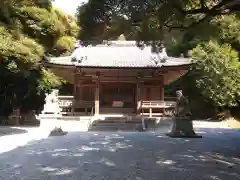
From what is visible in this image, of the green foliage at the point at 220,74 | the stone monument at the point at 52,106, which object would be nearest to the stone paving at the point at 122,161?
the stone monument at the point at 52,106

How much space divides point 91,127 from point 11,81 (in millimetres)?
Answer: 6487

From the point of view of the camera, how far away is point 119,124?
15617 millimetres

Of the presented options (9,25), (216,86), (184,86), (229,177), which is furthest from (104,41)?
(184,86)

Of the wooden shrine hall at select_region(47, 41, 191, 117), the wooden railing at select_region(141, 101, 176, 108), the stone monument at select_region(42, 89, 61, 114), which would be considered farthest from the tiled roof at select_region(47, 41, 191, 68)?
the stone monument at select_region(42, 89, 61, 114)

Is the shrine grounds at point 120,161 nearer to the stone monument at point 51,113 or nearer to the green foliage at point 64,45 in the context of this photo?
the stone monument at point 51,113

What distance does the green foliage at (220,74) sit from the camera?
2109 cm

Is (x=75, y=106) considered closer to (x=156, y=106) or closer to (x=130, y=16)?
(x=156, y=106)

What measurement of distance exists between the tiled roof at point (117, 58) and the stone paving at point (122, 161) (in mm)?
7858

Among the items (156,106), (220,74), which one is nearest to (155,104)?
(156,106)

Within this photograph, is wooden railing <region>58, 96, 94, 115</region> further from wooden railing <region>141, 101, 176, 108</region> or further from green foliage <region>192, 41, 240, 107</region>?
green foliage <region>192, 41, 240, 107</region>

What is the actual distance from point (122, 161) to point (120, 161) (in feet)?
0.14

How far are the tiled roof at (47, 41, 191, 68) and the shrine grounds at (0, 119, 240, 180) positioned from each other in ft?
25.6

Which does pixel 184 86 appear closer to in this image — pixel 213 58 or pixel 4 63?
pixel 213 58

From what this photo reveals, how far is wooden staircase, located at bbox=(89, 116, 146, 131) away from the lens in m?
15.2
